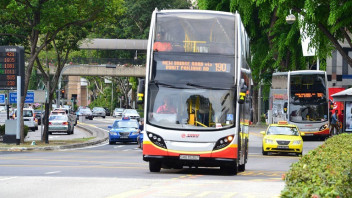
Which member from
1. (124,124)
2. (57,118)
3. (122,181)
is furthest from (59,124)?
(122,181)

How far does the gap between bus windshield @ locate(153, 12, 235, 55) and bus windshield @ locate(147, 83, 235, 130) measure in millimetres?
1053

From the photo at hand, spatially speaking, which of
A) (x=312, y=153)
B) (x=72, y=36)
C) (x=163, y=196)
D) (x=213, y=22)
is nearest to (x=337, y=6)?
(x=213, y=22)

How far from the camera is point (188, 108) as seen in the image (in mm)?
20219

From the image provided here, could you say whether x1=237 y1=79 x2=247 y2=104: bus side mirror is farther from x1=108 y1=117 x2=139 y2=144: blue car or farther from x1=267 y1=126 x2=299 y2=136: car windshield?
x1=108 y1=117 x2=139 y2=144: blue car

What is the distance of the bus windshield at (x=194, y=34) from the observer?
20.6 meters

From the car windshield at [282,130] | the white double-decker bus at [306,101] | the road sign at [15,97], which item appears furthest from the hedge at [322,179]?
the white double-decker bus at [306,101]

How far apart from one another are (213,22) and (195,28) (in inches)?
20.2

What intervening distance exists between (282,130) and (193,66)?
15.2 metres

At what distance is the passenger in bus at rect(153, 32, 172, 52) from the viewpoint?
20500 millimetres

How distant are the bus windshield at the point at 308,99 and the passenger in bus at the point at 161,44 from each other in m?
26.0

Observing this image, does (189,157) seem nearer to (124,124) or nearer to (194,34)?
(194,34)

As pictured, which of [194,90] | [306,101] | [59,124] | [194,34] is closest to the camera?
[194,90]

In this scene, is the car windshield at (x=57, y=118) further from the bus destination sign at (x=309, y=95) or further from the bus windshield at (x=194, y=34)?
the bus windshield at (x=194, y=34)

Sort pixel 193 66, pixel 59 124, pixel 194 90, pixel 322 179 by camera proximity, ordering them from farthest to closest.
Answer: pixel 59 124 < pixel 193 66 < pixel 194 90 < pixel 322 179
